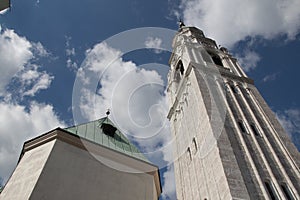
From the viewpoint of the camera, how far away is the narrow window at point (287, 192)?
10269 mm

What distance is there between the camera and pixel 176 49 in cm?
2842

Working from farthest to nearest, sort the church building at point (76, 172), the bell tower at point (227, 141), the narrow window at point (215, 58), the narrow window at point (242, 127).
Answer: the narrow window at point (215, 58), the narrow window at point (242, 127), the bell tower at point (227, 141), the church building at point (76, 172)

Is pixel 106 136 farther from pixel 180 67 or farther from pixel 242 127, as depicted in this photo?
pixel 180 67

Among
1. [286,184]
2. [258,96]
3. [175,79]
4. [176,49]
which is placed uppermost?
[176,49]

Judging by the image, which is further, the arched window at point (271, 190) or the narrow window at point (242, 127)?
the narrow window at point (242, 127)

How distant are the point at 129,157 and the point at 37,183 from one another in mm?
4574

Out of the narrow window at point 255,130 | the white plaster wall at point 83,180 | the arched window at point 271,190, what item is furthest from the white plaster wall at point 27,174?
the narrow window at point 255,130

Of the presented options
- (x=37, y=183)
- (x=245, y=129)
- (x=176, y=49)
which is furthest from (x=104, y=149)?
(x=176, y=49)

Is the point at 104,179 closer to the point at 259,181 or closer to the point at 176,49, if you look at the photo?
the point at 259,181

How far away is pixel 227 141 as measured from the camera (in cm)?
1228

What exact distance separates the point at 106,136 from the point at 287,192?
961 cm

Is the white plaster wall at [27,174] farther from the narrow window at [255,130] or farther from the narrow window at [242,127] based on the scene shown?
the narrow window at [255,130]

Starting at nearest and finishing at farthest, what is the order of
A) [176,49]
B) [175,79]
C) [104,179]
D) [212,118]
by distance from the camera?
1. [104,179]
2. [212,118]
3. [175,79]
4. [176,49]

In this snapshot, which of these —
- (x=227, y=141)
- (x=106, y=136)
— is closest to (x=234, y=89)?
(x=227, y=141)
